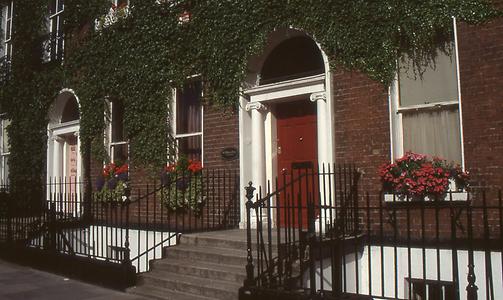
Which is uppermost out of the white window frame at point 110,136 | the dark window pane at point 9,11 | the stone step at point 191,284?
the dark window pane at point 9,11

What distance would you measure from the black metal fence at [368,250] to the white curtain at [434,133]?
696mm

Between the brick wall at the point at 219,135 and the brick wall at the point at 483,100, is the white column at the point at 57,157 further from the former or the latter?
the brick wall at the point at 483,100

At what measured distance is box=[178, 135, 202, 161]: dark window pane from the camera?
403 inches

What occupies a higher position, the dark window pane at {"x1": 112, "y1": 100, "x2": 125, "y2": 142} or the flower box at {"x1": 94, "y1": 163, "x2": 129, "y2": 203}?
the dark window pane at {"x1": 112, "y1": 100, "x2": 125, "y2": 142}

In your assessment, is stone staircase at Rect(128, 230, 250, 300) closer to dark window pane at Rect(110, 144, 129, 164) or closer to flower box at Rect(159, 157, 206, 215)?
flower box at Rect(159, 157, 206, 215)

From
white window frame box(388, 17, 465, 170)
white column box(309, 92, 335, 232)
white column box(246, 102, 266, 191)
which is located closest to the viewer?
white window frame box(388, 17, 465, 170)

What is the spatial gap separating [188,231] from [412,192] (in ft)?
12.4

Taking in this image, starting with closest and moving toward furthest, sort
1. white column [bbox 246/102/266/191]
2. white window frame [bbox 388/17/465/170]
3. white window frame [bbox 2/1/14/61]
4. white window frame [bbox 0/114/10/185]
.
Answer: white window frame [bbox 388/17/465/170] → white column [bbox 246/102/266/191] → white window frame [bbox 2/1/14/61] → white window frame [bbox 0/114/10/185]

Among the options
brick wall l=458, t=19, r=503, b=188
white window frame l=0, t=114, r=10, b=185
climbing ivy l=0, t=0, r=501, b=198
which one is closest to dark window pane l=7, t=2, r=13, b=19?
climbing ivy l=0, t=0, r=501, b=198

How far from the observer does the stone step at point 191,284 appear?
656 cm

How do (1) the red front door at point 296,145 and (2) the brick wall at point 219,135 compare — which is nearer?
(1) the red front door at point 296,145

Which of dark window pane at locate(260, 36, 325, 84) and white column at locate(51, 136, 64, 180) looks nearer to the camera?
dark window pane at locate(260, 36, 325, 84)

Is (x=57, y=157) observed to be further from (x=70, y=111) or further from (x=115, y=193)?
(x=115, y=193)

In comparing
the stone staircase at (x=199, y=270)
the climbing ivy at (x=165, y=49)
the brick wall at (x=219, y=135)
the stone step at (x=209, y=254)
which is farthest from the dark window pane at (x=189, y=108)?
the stone step at (x=209, y=254)
